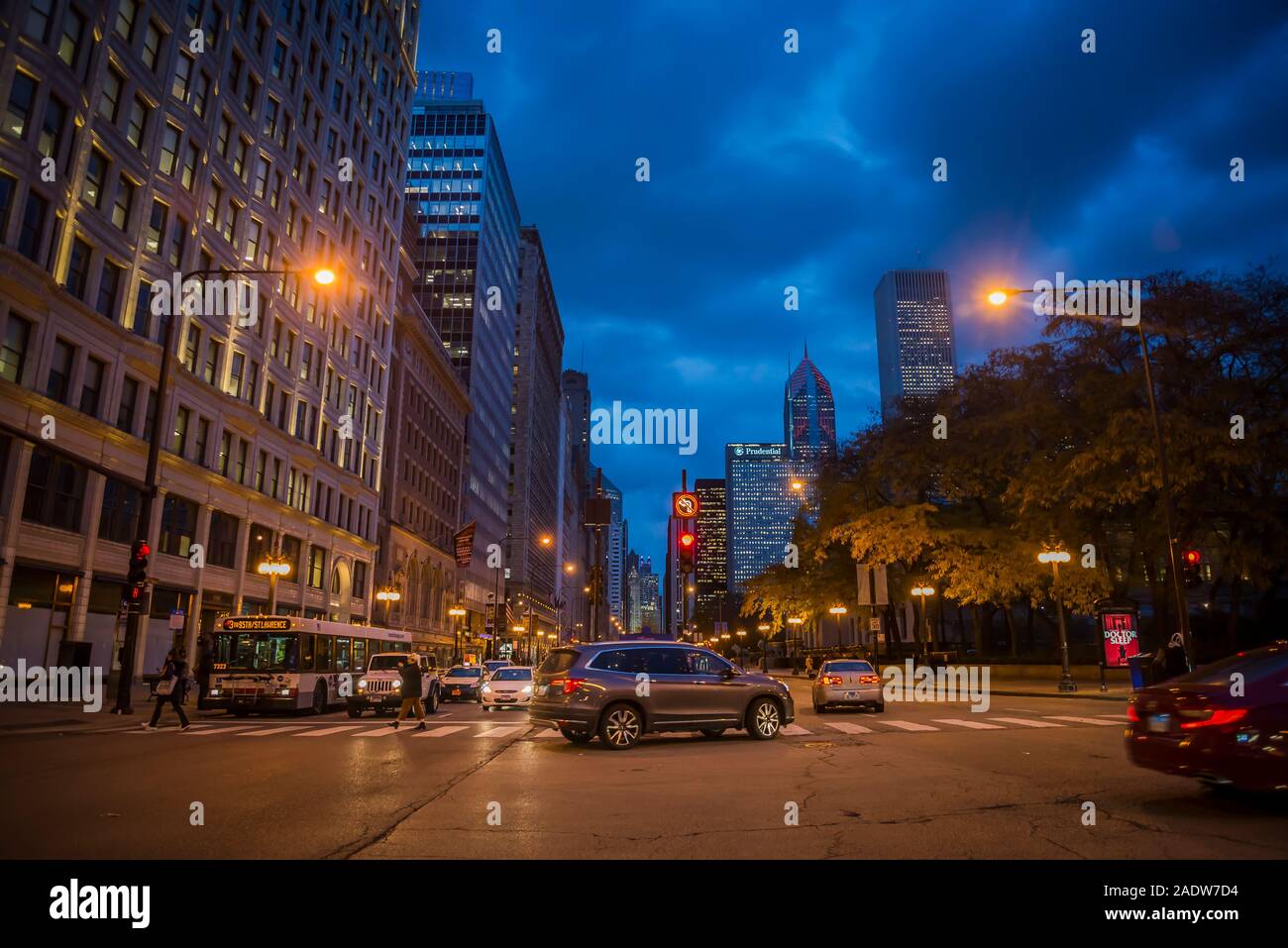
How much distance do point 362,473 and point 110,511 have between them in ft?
91.2

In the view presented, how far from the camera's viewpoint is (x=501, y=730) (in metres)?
18.9

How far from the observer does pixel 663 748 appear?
14156 mm

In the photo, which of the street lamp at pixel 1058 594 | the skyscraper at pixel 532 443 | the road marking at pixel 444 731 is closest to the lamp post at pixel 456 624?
the skyscraper at pixel 532 443

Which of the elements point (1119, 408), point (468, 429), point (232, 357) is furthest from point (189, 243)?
point (468, 429)

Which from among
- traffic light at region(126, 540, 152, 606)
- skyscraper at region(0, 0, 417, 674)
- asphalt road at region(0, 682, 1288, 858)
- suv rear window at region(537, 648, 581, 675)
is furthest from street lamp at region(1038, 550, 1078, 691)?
traffic light at region(126, 540, 152, 606)

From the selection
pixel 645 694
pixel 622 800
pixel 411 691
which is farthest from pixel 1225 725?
pixel 411 691

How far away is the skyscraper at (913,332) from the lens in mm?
170750

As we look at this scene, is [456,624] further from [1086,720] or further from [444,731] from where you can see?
[1086,720]

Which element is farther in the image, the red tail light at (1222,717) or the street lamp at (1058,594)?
the street lamp at (1058,594)

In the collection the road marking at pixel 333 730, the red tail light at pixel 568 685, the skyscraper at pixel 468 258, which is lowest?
the road marking at pixel 333 730

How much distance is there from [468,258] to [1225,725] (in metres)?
106

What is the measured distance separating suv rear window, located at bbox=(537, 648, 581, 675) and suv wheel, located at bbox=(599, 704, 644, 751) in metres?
1.11

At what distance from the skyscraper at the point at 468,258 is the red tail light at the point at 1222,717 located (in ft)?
306

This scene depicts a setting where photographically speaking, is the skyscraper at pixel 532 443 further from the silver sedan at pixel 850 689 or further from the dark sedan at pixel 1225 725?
the dark sedan at pixel 1225 725
